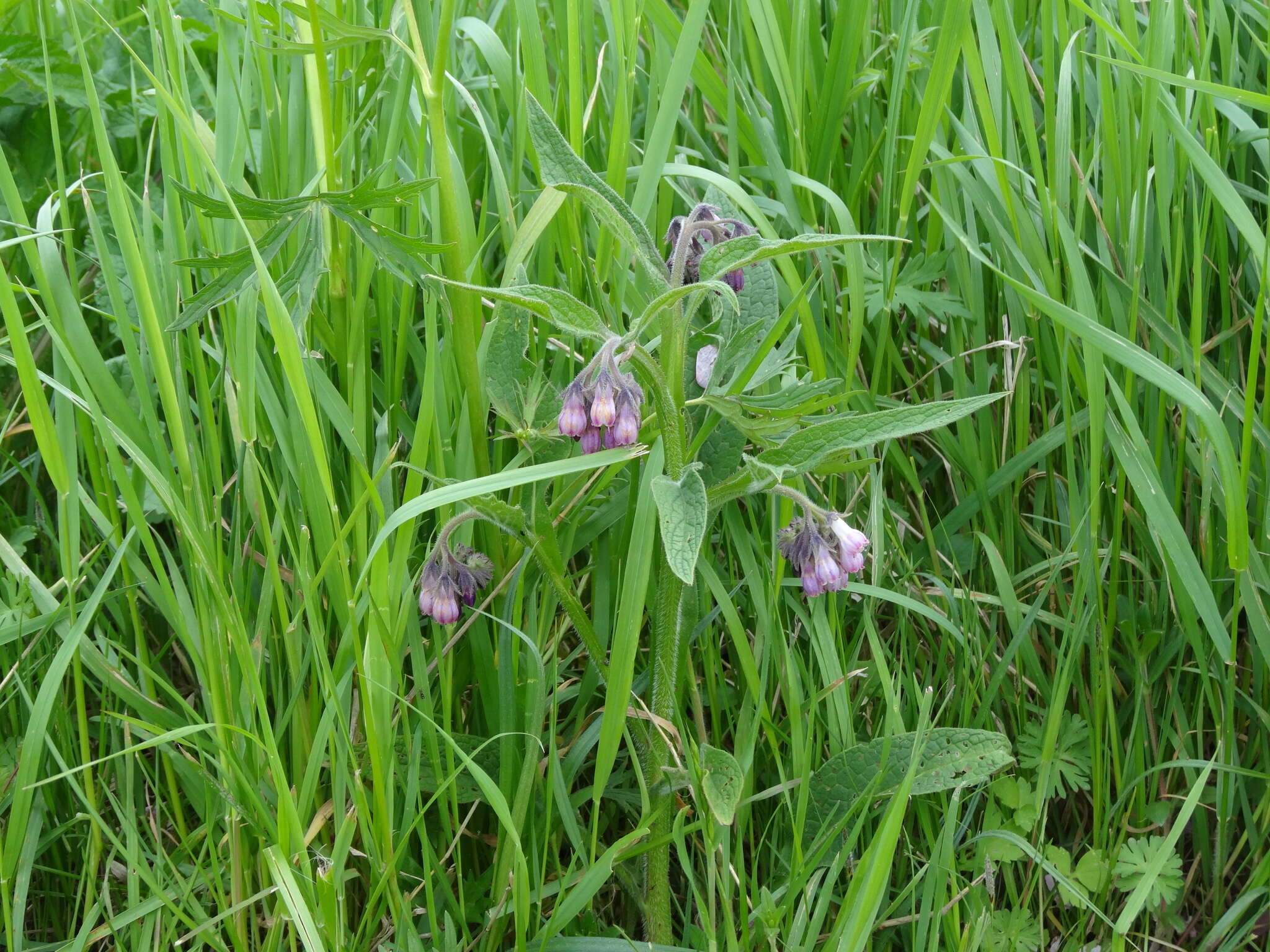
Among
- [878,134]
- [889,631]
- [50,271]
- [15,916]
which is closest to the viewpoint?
[15,916]

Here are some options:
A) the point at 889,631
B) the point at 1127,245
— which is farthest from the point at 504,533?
the point at 1127,245

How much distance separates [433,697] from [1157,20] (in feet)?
4.62

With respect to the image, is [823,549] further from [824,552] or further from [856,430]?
[856,430]

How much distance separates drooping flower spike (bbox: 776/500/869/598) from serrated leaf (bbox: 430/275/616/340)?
12.4 inches

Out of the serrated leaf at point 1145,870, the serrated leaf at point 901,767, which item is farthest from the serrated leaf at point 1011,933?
the serrated leaf at point 901,767

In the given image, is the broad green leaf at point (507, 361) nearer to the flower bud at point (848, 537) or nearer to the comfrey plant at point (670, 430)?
the comfrey plant at point (670, 430)

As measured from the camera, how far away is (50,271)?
147 centimetres

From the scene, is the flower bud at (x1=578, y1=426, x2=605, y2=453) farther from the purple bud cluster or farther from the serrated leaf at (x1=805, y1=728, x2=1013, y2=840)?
the serrated leaf at (x1=805, y1=728, x2=1013, y2=840)

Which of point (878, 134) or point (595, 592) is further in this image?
point (878, 134)

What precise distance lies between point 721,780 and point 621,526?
0.40 metres

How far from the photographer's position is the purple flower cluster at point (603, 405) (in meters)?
1.15

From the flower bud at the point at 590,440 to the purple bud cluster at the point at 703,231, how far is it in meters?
0.22

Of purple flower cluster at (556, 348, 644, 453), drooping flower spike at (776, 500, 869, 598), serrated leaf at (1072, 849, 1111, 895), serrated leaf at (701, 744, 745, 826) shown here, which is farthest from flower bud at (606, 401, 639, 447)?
serrated leaf at (1072, 849, 1111, 895)

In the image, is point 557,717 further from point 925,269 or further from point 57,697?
point 925,269
